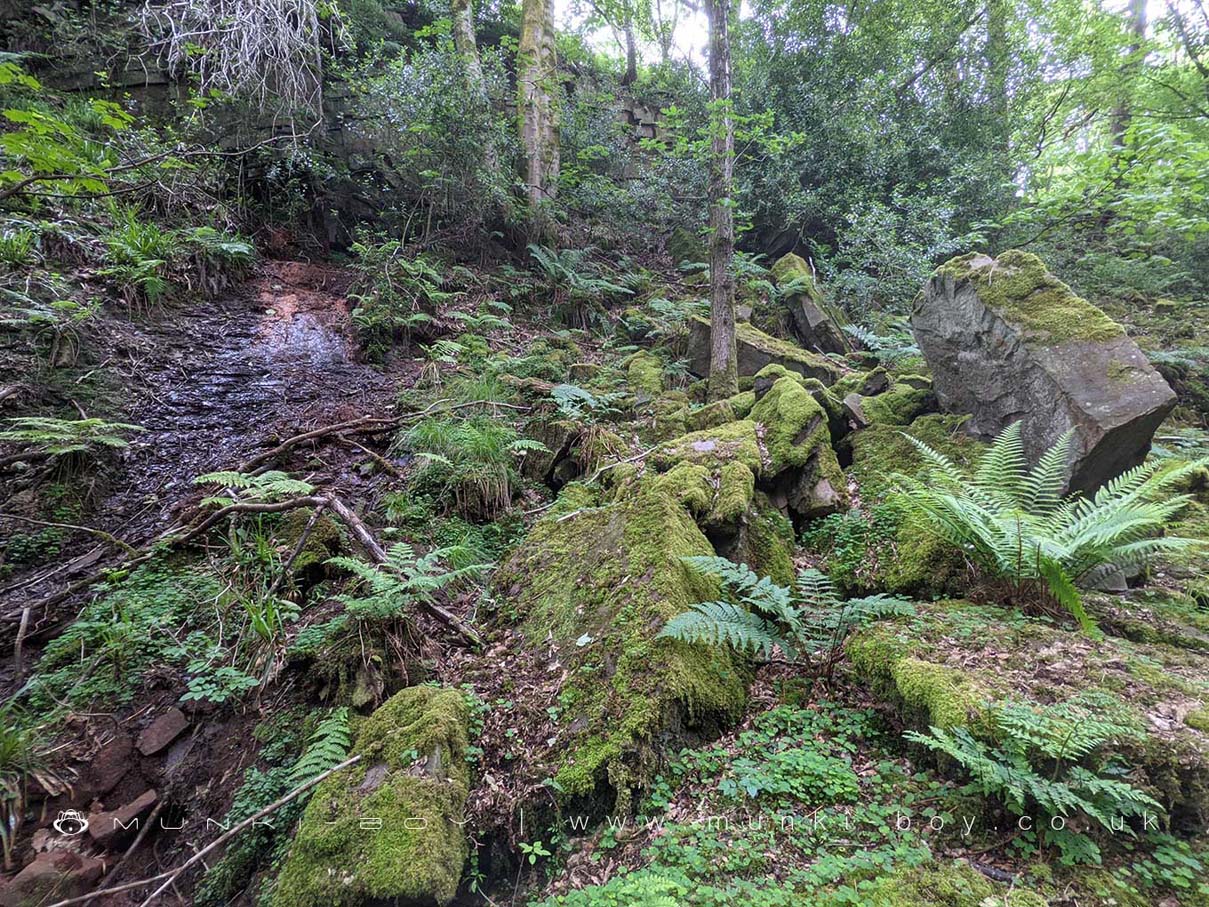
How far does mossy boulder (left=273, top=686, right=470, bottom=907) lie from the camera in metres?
1.96

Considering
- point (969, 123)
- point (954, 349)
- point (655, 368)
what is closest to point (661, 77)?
point (969, 123)

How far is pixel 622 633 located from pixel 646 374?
477cm

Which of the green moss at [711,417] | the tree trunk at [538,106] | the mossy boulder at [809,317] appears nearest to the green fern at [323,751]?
the green moss at [711,417]

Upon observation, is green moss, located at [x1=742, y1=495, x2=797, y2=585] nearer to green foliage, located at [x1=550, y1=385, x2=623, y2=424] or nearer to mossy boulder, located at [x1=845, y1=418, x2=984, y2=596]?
mossy boulder, located at [x1=845, y1=418, x2=984, y2=596]

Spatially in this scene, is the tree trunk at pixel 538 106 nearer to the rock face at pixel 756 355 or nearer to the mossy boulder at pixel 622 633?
the rock face at pixel 756 355

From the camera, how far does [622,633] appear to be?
9.84 feet

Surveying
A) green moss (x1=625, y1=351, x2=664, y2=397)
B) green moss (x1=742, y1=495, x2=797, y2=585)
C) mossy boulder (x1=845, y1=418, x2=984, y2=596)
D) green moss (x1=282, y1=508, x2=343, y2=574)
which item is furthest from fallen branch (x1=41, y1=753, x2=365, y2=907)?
green moss (x1=625, y1=351, x2=664, y2=397)

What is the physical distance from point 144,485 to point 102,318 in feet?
8.40

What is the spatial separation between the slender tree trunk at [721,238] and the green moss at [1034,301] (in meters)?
2.50

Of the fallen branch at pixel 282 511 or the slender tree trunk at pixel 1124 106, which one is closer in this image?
the fallen branch at pixel 282 511

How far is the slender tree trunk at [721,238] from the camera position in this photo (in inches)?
263

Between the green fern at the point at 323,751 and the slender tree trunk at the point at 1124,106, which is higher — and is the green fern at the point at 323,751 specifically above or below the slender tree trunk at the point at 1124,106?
below

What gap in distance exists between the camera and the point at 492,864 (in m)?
2.25

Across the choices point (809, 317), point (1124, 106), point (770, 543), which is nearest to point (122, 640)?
point (770, 543)
